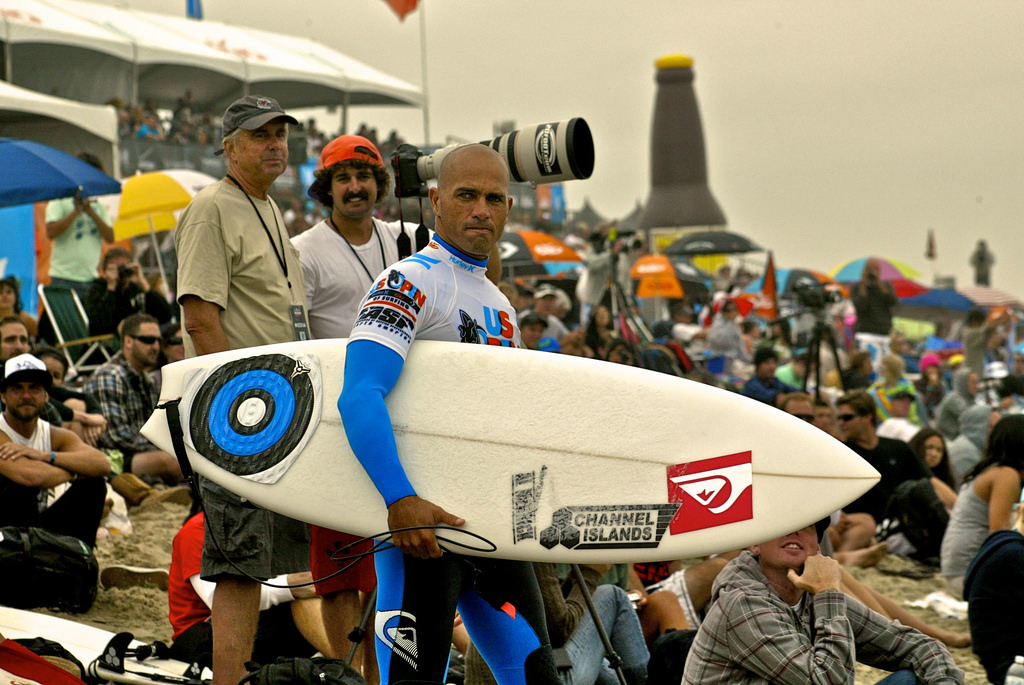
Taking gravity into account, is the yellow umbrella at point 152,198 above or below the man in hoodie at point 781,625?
above

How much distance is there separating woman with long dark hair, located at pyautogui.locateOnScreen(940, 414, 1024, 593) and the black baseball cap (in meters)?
3.71

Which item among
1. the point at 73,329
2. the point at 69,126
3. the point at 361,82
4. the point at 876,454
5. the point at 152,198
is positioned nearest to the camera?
the point at 876,454

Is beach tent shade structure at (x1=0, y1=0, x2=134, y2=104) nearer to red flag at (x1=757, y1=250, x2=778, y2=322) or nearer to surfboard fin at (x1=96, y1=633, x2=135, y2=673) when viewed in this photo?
red flag at (x1=757, y1=250, x2=778, y2=322)

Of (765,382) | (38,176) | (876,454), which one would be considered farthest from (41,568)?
(765,382)

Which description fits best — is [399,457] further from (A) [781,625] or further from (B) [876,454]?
(B) [876,454]

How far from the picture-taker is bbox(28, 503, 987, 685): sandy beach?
456 centimetres

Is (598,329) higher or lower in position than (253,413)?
lower

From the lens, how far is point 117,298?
7984 mm

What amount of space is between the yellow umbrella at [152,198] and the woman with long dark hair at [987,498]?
5.57 meters

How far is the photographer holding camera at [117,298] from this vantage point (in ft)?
26.1

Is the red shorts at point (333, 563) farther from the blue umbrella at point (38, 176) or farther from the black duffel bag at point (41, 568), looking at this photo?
the blue umbrella at point (38, 176)

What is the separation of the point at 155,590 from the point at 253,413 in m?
2.74

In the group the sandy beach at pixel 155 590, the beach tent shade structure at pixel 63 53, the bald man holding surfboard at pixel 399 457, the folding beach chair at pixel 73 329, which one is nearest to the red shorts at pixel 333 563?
the bald man holding surfboard at pixel 399 457

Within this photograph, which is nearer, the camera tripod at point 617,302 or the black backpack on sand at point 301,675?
the black backpack on sand at point 301,675
